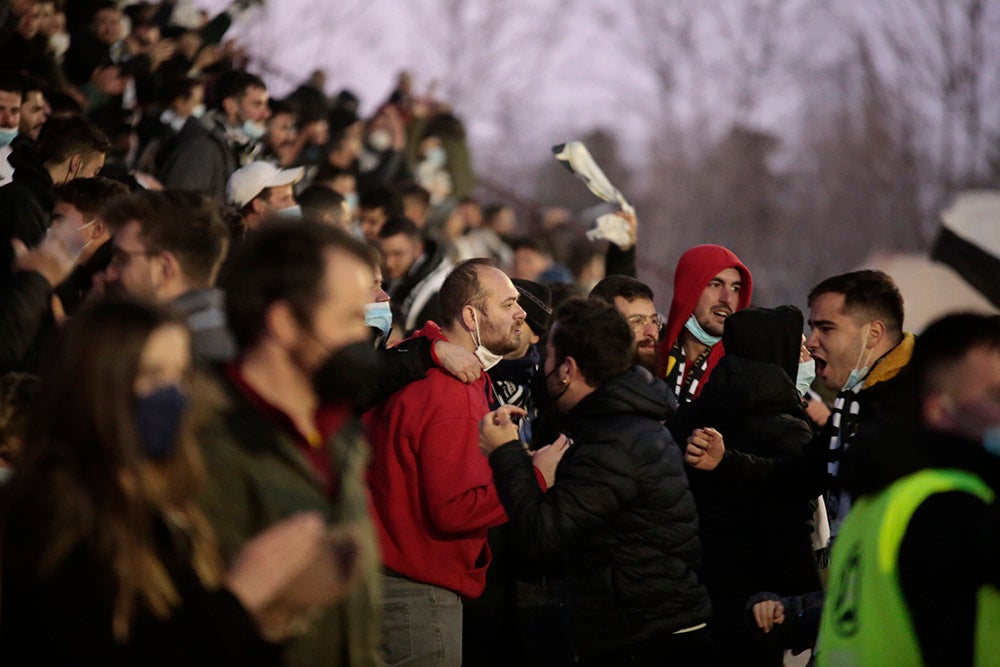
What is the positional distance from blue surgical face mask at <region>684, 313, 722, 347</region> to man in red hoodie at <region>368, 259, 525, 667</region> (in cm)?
205

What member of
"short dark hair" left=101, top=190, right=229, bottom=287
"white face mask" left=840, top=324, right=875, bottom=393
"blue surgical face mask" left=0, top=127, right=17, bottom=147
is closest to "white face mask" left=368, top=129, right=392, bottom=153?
"blue surgical face mask" left=0, top=127, right=17, bottom=147

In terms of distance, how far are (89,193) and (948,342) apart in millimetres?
3836

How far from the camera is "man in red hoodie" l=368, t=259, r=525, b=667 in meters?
5.72

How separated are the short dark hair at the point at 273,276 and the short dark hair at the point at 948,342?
64.3 inches

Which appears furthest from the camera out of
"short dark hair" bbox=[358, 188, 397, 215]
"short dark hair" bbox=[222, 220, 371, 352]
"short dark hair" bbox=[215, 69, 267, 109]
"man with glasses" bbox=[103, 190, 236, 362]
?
"short dark hair" bbox=[358, 188, 397, 215]

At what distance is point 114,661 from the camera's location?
2627mm

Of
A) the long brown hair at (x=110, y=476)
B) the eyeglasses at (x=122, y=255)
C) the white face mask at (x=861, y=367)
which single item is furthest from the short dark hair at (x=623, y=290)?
the long brown hair at (x=110, y=476)

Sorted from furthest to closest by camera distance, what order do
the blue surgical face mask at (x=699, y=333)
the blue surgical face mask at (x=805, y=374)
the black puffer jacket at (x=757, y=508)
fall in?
the blue surgical face mask at (x=699, y=333)
the blue surgical face mask at (x=805, y=374)
the black puffer jacket at (x=757, y=508)

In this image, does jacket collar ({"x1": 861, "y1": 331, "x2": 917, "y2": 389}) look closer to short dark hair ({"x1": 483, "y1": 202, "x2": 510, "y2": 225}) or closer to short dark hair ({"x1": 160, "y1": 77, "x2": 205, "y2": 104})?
short dark hair ({"x1": 160, "y1": 77, "x2": 205, "y2": 104})

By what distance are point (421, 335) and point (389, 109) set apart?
11.3 meters

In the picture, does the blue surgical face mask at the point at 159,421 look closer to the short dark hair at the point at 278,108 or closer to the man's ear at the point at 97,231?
the man's ear at the point at 97,231

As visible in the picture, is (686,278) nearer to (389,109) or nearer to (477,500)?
(477,500)

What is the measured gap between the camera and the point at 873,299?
19.8ft

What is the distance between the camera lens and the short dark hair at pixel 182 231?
4.11 metres
